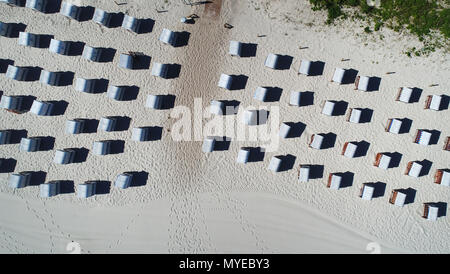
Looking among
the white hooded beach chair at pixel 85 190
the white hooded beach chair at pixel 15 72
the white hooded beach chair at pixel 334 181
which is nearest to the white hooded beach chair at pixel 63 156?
the white hooded beach chair at pixel 85 190

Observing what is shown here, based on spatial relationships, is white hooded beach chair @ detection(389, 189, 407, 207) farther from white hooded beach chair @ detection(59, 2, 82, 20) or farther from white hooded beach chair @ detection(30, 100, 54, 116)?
white hooded beach chair @ detection(59, 2, 82, 20)

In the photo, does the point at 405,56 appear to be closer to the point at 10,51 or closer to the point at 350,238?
the point at 350,238

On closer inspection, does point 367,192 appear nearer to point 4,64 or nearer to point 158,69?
point 158,69

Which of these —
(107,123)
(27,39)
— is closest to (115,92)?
(107,123)

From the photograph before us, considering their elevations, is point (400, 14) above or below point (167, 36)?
above

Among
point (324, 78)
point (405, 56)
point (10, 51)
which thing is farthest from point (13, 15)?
point (405, 56)

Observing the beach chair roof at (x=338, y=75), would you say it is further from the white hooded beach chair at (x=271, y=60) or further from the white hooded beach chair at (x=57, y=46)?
the white hooded beach chair at (x=57, y=46)

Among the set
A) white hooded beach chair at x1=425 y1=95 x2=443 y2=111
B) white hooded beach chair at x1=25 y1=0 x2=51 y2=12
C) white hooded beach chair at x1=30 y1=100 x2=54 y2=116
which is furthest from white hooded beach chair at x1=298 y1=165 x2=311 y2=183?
white hooded beach chair at x1=25 y1=0 x2=51 y2=12
